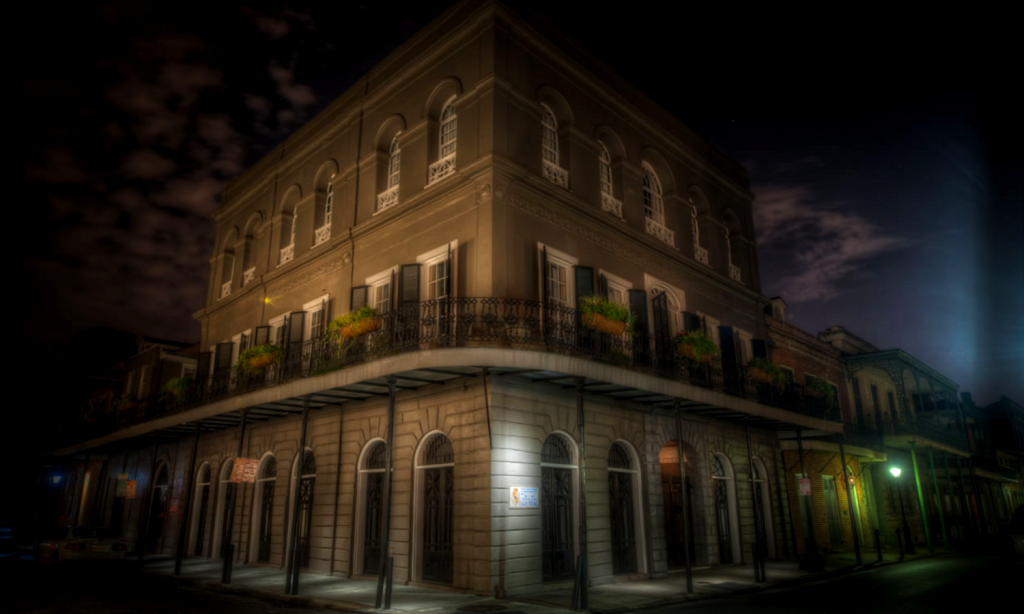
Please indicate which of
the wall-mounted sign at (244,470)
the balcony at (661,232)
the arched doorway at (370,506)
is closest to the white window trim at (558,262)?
the balcony at (661,232)

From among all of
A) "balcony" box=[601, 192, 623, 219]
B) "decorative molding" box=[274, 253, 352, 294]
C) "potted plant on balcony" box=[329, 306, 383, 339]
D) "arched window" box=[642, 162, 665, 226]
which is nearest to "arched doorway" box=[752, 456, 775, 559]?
"arched window" box=[642, 162, 665, 226]

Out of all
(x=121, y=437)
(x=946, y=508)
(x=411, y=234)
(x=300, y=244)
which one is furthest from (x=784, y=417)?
(x=946, y=508)

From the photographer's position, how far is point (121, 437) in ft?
70.5

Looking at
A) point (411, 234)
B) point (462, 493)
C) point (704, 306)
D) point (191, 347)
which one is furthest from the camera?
point (191, 347)

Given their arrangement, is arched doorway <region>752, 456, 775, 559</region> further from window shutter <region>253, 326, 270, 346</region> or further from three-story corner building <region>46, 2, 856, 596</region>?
window shutter <region>253, 326, 270, 346</region>

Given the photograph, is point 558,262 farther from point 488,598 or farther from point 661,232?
point 488,598

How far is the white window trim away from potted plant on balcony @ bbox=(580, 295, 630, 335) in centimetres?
113

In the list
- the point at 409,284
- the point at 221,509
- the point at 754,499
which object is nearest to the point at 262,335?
the point at 221,509

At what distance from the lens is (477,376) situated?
12.3 m

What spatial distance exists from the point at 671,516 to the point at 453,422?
7187mm

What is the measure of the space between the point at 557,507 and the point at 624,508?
7.72ft

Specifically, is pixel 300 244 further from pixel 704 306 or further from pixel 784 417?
pixel 784 417

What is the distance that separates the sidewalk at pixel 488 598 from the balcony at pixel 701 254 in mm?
9123

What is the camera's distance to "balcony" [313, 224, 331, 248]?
18.8 meters
